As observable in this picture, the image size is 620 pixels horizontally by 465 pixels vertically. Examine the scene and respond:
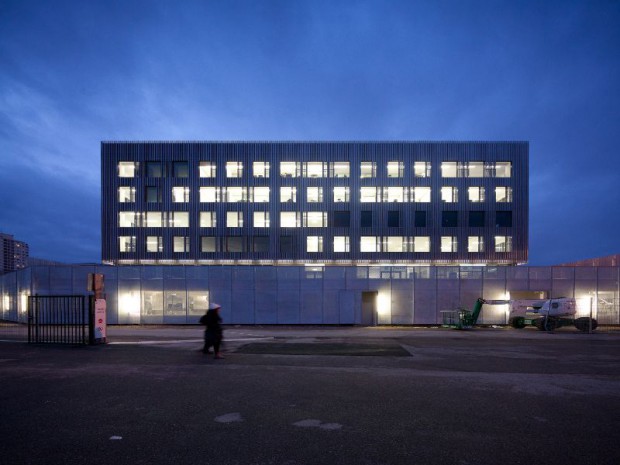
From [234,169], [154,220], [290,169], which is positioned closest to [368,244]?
[290,169]

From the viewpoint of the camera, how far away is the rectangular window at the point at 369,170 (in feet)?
139

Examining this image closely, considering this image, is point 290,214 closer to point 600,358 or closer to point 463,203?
point 463,203

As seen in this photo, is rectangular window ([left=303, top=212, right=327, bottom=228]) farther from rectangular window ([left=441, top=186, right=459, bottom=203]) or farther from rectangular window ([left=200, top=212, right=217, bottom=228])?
rectangular window ([left=441, top=186, right=459, bottom=203])

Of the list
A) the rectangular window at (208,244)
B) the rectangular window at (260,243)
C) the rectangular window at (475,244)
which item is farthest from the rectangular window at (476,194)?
the rectangular window at (208,244)

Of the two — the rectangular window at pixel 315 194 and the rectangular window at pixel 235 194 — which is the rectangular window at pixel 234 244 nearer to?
the rectangular window at pixel 235 194

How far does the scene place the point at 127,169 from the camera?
4281 cm

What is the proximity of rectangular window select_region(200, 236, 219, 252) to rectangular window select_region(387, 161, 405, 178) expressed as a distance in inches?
909

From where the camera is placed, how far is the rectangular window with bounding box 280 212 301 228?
4203 cm

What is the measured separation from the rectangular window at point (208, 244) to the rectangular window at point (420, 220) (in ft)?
80.9

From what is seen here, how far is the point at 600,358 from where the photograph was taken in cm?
1360

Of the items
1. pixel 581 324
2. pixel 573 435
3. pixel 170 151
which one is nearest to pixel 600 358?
pixel 573 435

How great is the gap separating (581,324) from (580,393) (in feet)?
63.4

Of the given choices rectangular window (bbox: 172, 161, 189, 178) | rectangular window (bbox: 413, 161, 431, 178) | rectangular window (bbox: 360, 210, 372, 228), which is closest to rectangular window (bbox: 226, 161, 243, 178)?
rectangular window (bbox: 172, 161, 189, 178)

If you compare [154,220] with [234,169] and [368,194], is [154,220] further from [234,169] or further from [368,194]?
[368,194]
